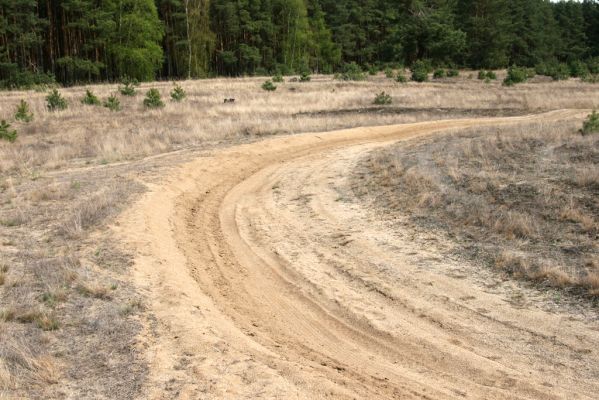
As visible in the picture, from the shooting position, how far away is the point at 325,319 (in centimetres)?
717

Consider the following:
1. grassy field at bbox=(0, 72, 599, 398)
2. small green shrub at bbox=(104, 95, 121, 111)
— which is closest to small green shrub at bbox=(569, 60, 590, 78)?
grassy field at bbox=(0, 72, 599, 398)

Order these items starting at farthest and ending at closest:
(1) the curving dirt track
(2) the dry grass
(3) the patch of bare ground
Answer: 1. (2) the dry grass
2. (3) the patch of bare ground
3. (1) the curving dirt track

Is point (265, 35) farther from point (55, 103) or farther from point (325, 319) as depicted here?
point (325, 319)

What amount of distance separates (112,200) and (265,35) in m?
67.5

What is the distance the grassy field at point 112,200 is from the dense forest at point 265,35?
28319mm

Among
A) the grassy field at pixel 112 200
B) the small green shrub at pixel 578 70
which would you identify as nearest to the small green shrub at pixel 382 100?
the grassy field at pixel 112 200

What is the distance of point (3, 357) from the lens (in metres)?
5.65

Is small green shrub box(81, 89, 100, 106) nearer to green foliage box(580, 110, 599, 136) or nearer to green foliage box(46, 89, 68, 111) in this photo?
green foliage box(46, 89, 68, 111)

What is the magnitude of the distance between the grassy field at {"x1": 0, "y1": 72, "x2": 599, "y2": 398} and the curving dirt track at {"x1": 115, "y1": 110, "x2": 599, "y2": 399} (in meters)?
0.54

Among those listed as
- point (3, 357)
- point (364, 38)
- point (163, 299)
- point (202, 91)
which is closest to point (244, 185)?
point (163, 299)

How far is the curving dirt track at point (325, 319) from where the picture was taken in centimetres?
555

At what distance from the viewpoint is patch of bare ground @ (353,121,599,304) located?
8.21 metres

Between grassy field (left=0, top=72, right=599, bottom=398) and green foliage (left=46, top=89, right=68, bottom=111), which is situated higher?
green foliage (left=46, top=89, right=68, bottom=111)

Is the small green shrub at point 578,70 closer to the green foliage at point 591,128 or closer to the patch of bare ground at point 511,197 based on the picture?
the green foliage at point 591,128
